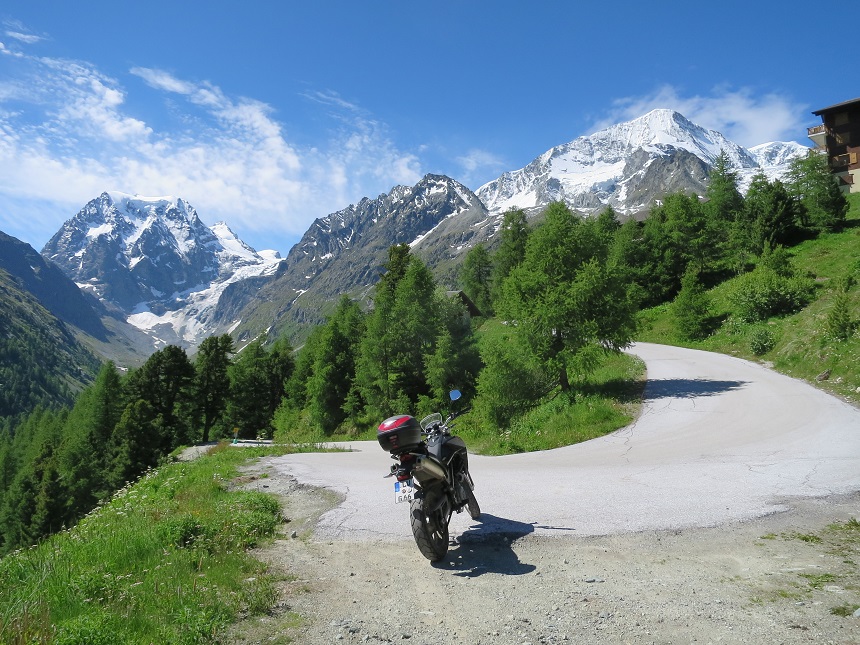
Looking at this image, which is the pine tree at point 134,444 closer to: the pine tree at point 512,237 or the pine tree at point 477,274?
the pine tree at point 512,237

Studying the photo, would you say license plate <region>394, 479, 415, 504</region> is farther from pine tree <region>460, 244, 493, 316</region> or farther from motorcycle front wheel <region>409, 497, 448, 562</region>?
pine tree <region>460, 244, 493, 316</region>

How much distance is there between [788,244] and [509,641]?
151 ft

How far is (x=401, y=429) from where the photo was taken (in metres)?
6.24

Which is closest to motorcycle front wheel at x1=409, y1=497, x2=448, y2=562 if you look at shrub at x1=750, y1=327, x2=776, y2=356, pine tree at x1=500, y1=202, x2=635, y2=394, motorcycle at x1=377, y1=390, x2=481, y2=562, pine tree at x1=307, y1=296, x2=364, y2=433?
motorcycle at x1=377, y1=390, x2=481, y2=562

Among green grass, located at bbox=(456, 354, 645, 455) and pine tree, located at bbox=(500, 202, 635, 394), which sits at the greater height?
pine tree, located at bbox=(500, 202, 635, 394)

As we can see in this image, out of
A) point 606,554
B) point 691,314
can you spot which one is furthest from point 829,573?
point 691,314

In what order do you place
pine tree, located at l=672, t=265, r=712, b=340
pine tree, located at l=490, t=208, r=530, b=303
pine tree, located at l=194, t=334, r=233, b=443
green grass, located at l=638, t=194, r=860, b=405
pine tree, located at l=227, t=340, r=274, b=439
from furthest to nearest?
pine tree, located at l=227, t=340, r=274, b=439 < pine tree, located at l=194, t=334, r=233, b=443 < pine tree, located at l=490, t=208, r=530, b=303 < pine tree, located at l=672, t=265, r=712, b=340 < green grass, located at l=638, t=194, r=860, b=405

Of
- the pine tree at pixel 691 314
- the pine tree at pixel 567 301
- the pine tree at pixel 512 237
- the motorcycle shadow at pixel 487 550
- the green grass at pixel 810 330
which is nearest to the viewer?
the motorcycle shadow at pixel 487 550

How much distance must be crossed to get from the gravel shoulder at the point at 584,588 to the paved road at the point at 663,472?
0.52 m

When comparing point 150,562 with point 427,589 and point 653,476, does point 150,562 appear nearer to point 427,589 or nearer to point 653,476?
point 427,589

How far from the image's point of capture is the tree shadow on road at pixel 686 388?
18156 mm

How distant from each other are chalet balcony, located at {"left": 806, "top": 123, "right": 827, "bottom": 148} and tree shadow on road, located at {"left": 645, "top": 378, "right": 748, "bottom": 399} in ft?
189

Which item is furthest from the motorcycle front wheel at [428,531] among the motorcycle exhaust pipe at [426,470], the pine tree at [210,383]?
the pine tree at [210,383]

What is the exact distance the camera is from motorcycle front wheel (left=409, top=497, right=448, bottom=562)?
6.18m
